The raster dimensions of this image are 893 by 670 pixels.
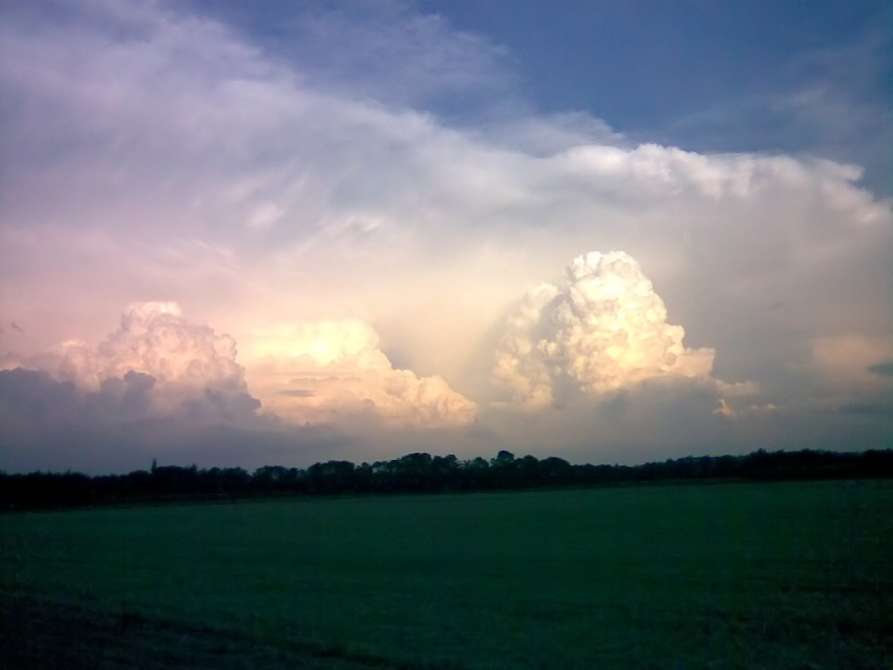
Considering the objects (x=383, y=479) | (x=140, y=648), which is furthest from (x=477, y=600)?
(x=383, y=479)

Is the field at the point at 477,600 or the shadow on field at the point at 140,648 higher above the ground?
the shadow on field at the point at 140,648

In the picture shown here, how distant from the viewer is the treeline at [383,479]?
155875mm

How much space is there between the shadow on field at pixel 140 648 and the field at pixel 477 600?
2.7 inches

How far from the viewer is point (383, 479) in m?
187

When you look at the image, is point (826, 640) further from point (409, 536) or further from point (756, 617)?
point (409, 536)

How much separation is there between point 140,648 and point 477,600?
37.2ft

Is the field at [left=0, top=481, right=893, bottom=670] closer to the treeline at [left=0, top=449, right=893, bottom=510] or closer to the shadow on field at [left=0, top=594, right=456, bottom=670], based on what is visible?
the shadow on field at [left=0, top=594, right=456, bottom=670]

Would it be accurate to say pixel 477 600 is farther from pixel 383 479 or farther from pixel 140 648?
pixel 383 479

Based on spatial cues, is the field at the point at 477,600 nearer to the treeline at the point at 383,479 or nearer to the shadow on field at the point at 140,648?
the shadow on field at the point at 140,648

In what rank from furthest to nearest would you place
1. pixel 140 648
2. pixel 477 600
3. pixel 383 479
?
pixel 383 479 < pixel 477 600 < pixel 140 648

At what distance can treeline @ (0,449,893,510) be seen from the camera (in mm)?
155875

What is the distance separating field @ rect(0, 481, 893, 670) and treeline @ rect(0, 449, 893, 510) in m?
112

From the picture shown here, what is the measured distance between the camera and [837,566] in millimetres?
29750

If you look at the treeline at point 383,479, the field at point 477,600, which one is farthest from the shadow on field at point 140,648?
the treeline at point 383,479
